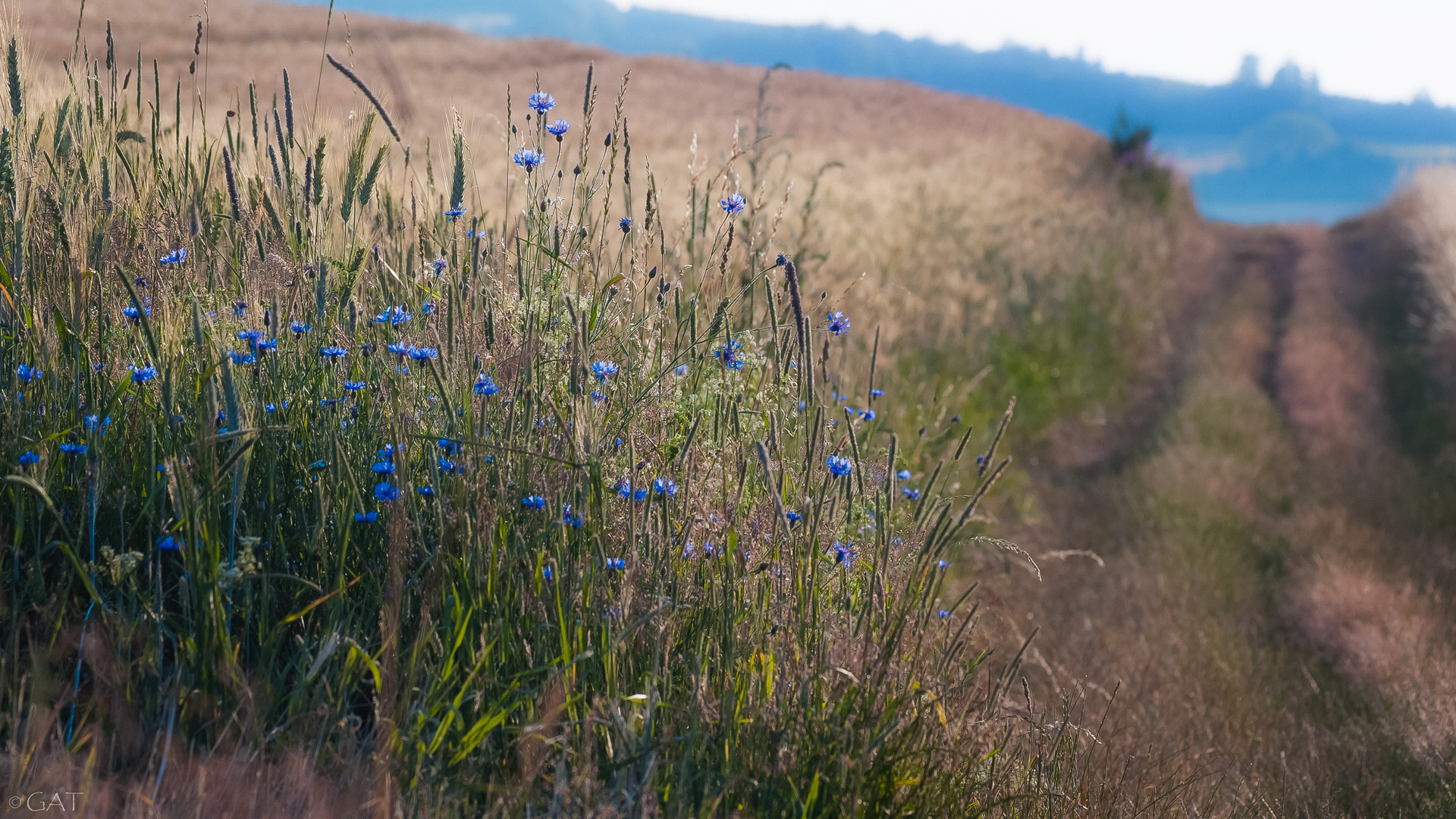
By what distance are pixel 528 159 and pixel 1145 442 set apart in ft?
A: 17.6

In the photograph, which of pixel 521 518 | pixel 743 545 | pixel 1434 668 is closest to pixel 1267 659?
pixel 1434 668

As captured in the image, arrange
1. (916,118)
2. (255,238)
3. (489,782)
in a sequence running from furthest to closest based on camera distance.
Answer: (916,118) → (255,238) → (489,782)

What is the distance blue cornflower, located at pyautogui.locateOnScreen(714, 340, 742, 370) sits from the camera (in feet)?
6.88

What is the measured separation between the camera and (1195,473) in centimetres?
534

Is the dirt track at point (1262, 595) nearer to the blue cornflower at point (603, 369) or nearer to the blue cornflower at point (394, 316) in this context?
the blue cornflower at point (603, 369)

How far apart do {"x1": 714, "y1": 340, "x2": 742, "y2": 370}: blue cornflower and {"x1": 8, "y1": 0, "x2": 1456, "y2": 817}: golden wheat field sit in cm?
22

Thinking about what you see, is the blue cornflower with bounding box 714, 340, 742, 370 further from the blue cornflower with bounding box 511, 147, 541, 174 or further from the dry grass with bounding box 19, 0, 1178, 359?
the blue cornflower with bounding box 511, 147, 541, 174

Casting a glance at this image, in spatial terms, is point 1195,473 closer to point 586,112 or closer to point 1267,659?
point 1267,659

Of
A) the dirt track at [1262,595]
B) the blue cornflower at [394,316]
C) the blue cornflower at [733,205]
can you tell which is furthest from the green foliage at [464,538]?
the dirt track at [1262,595]

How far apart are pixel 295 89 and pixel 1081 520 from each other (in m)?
14.9

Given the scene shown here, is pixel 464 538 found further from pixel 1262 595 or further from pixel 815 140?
pixel 815 140

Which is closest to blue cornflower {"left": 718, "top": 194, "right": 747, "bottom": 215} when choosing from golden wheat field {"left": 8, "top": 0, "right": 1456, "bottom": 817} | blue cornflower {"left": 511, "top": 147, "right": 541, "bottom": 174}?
golden wheat field {"left": 8, "top": 0, "right": 1456, "bottom": 817}

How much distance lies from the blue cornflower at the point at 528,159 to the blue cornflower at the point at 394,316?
46 cm

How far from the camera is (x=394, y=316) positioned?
221cm
